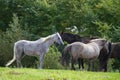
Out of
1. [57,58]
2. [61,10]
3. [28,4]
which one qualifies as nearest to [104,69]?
[57,58]

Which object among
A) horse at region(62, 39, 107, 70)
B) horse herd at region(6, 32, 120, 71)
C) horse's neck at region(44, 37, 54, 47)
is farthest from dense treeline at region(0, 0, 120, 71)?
horse's neck at region(44, 37, 54, 47)

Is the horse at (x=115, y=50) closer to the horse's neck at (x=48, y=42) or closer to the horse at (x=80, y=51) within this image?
the horse at (x=80, y=51)

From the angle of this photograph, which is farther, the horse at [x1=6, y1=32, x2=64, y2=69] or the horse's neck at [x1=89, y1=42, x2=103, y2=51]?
the horse's neck at [x1=89, y1=42, x2=103, y2=51]

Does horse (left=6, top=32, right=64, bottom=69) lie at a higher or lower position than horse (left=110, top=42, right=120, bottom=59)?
higher

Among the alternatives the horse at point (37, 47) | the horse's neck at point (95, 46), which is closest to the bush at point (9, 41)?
the horse at point (37, 47)

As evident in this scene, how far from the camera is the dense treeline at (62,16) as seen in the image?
84.3ft

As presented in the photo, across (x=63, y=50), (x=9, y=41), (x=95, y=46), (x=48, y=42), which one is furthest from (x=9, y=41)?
(x=95, y=46)

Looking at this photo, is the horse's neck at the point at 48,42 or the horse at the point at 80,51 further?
the horse at the point at 80,51

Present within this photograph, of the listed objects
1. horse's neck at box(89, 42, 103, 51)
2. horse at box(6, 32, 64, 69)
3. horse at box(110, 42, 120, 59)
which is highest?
horse at box(6, 32, 64, 69)

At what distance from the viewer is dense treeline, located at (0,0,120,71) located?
25.7 m

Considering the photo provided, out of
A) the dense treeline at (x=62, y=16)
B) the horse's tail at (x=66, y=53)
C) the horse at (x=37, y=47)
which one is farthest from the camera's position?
the dense treeline at (x=62, y=16)

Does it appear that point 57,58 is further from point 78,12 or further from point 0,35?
point 78,12

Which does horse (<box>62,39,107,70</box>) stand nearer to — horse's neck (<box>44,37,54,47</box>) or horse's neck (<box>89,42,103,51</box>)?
horse's neck (<box>89,42,103,51</box>)

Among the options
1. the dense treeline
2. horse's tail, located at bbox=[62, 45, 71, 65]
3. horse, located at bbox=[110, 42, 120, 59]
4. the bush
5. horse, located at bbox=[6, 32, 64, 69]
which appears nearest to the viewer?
horse, located at bbox=[6, 32, 64, 69]
